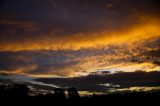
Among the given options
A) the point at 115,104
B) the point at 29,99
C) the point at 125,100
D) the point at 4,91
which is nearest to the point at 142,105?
the point at 115,104

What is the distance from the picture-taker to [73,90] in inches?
3536

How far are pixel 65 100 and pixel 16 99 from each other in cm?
1508

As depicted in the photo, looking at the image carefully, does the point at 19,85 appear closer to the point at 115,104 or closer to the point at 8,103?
the point at 8,103

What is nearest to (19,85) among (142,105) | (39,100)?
(39,100)

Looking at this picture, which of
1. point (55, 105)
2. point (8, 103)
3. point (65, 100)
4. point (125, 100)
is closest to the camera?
point (8, 103)

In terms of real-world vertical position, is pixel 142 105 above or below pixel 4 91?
below

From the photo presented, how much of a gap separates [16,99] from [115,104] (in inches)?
1026

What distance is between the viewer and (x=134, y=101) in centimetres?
8962

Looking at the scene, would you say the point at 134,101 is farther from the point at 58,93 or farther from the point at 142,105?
the point at 58,93

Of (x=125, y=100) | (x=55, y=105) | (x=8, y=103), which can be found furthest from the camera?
(x=125, y=100)

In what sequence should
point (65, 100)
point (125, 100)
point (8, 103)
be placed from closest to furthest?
point (8, 103) → point (65, 100) → point (125, 100)

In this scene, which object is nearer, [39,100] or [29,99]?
[29,99]

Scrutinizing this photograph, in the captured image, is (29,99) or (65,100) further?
(65,100)

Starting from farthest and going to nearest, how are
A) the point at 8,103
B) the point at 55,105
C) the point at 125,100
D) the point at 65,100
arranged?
1. the point at 125,100
2. the point at 65,100
3. the point at 55,105
4. the point at 8,103
